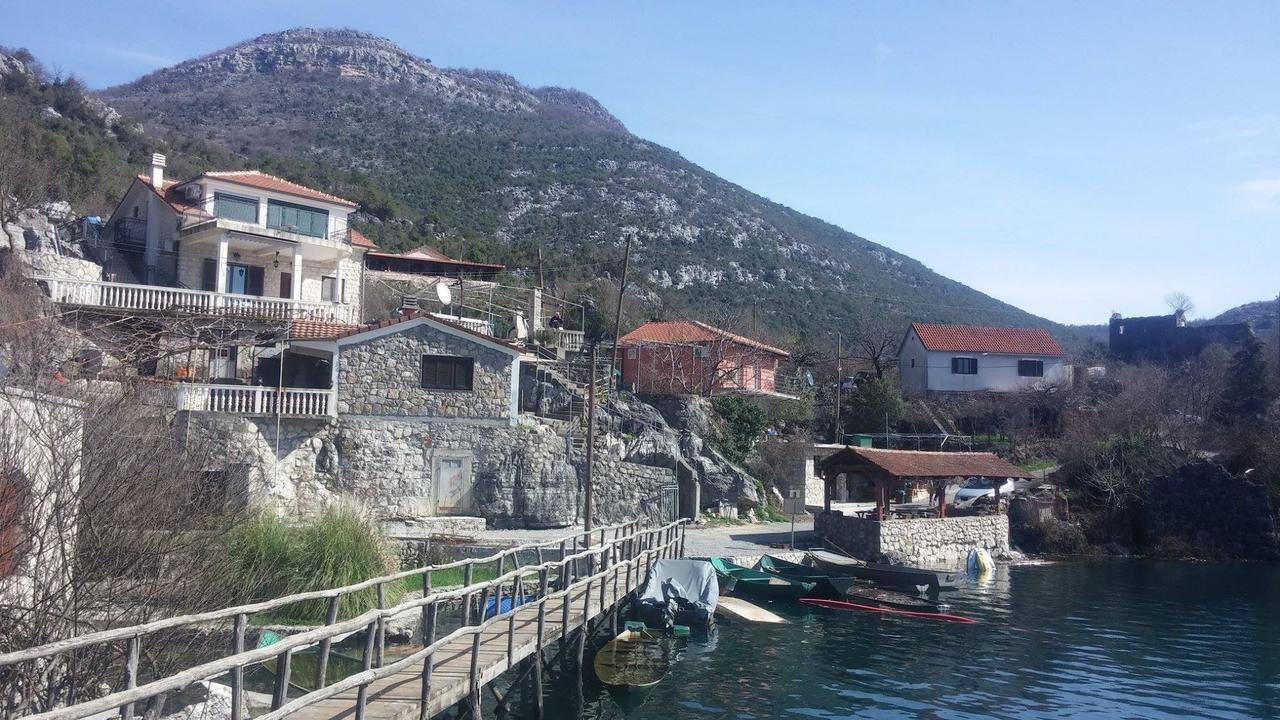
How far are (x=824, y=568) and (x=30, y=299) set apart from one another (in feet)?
81.6

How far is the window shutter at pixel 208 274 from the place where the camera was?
3819 cm

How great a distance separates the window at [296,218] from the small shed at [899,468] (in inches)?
909

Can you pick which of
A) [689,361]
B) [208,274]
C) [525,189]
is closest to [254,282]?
[208,274]

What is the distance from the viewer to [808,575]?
94.3ft

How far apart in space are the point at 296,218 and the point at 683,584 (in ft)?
81.1

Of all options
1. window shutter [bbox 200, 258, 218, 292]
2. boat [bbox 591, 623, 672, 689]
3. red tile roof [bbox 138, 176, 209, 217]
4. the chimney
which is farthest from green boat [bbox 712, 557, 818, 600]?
the chimney

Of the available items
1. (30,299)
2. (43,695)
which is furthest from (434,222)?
(43,695)

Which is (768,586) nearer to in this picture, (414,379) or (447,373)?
(447,373)

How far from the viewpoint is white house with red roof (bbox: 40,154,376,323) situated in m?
36.8

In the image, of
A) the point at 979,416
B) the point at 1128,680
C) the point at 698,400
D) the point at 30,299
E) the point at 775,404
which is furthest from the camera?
the point at 979,416

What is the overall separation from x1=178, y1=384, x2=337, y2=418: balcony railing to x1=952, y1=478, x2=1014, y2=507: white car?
2919 centimetres

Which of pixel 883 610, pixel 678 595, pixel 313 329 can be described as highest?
pixel 313 329

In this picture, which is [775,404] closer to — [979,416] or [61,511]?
[979,416]

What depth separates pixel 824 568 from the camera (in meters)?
31.2
